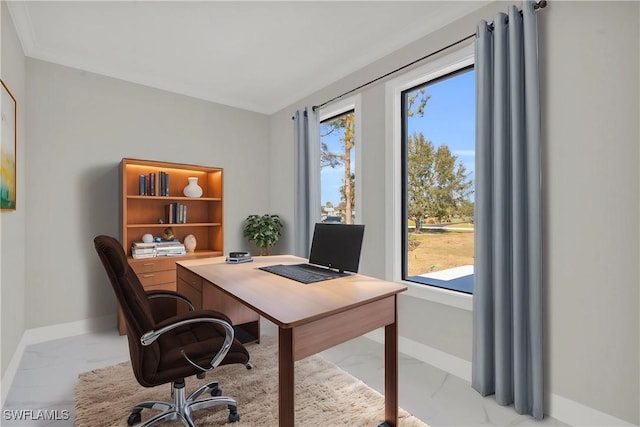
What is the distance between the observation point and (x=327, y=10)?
2.38m

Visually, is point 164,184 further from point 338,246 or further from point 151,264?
point 338,246

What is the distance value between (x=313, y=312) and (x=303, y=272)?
771 millimetres

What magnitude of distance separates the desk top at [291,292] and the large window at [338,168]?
1.57 meters

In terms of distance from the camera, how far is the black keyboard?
1.95 m

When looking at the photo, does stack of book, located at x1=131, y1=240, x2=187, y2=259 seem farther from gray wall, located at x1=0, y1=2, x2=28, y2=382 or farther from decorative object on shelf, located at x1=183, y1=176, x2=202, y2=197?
gray wall, located at x1=0, y1=2, x2=28, y2=382

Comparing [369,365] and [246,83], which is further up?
[246,83]

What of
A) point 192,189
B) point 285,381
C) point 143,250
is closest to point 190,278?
point 143,250

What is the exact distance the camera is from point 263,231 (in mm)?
4027

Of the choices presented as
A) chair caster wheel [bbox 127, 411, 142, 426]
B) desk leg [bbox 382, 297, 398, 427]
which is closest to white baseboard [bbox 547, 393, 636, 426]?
desk leg [bbox 382, 297, 398, 427]

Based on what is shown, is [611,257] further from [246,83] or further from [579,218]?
[246,83]

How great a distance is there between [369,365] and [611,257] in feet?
5.59

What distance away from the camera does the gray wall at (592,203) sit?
1.63 metres

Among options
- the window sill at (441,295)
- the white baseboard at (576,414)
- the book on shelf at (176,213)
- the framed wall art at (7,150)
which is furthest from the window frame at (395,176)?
the framed wall art at (7,150)

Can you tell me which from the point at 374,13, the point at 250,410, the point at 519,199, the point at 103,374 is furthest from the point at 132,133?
the point at 519,199
